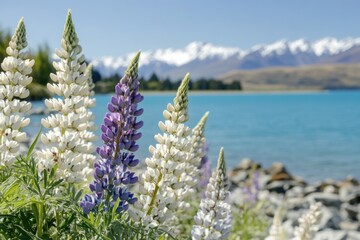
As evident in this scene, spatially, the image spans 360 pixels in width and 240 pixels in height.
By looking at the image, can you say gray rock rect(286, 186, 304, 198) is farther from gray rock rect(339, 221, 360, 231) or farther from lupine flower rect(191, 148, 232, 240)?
lupine flower rect(191, 148, 232, 240)

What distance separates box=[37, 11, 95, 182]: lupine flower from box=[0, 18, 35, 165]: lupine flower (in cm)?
19

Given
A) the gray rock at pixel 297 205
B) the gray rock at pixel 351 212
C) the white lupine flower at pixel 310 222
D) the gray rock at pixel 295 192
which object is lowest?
the gray rock at pixel 295 192

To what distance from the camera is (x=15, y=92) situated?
9.20 feet

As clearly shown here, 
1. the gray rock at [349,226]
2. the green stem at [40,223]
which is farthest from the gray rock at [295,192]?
the green stem at [40,223]

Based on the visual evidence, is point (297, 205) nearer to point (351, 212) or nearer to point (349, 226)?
point (351, 212)

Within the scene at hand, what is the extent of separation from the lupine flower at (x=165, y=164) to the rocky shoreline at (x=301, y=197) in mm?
6142

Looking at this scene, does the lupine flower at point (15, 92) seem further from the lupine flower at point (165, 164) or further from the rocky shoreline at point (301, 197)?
the rocky shoreline at point (301, 197)

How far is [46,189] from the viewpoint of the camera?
2342 millimetres

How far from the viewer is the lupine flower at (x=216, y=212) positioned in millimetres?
2857

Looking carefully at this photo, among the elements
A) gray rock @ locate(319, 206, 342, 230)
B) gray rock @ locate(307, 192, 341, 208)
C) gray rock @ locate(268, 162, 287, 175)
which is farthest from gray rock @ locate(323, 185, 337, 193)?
gray rock @ locate(319, 206, 342, 230)

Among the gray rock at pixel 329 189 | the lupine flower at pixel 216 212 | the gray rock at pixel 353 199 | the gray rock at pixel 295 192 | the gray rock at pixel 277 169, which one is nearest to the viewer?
the lupine flower at pixel 216 212

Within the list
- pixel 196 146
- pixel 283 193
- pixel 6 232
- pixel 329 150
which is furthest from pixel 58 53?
pixel 329 150

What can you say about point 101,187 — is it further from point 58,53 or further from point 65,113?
point 58,53

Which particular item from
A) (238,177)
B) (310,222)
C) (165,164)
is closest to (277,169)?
(238,177)
